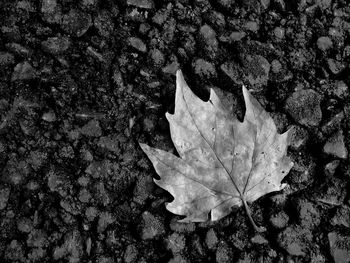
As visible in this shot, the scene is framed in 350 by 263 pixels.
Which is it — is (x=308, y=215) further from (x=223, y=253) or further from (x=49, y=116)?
(x=49, y=116)

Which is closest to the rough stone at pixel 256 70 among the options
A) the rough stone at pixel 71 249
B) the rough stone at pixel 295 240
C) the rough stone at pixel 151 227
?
the rough stone at pixel 295 240

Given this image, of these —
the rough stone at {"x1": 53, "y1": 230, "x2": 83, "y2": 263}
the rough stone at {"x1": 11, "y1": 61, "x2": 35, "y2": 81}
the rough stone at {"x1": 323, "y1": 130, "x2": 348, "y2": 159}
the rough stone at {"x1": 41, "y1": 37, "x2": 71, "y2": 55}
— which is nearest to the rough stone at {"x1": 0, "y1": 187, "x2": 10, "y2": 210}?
the rough stone at {"x1": 53, "y1": 230, "x2": 83, "y2": 263}

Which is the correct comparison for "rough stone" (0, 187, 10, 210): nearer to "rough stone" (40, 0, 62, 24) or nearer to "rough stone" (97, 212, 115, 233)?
"rough stone" (97, 212, 115, 233)

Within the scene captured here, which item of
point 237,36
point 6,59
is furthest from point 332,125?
point 6,59

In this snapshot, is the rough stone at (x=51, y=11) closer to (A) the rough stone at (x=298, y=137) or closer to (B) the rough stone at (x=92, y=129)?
(B) the rough stone at (x=92, y=129)

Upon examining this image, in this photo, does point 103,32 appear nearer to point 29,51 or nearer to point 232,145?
point 29,51

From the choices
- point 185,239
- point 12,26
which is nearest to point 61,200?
point 185,239
